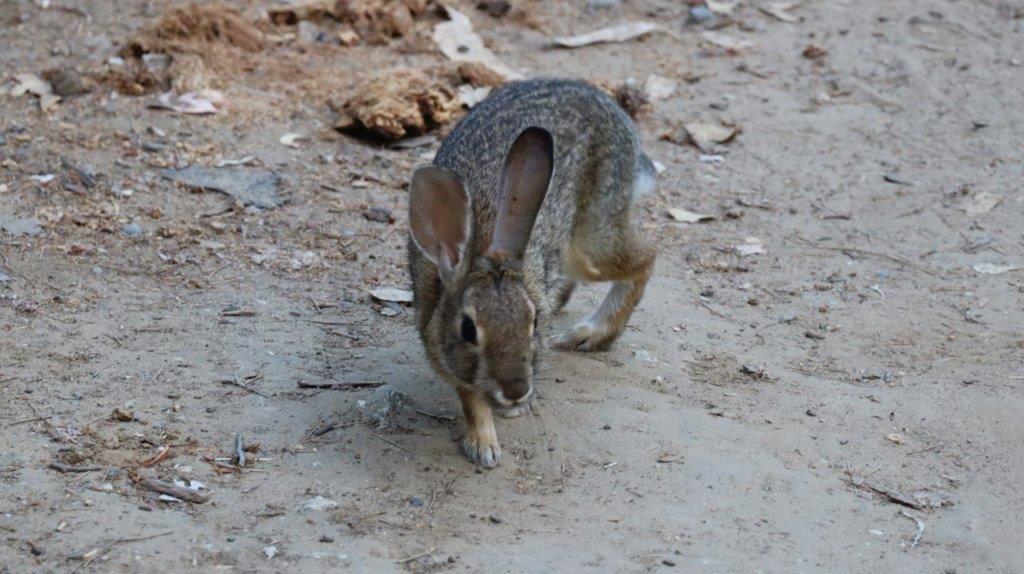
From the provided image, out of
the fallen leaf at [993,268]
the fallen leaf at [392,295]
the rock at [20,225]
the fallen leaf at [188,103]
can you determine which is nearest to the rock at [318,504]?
the fallen leaf at [392,295]

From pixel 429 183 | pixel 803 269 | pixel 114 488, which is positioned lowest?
pixel 803 269

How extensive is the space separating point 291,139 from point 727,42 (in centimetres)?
463

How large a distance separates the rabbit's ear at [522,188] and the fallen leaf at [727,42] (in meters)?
6.27

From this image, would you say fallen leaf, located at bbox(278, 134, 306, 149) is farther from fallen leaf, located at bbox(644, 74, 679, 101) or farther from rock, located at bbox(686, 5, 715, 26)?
rock, located at bbox(686, 5, 715, 26)

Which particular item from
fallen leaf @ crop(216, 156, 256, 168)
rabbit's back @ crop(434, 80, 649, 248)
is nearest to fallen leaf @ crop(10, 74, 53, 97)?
fallen leaf @ crop(216, 156, 256, 168)

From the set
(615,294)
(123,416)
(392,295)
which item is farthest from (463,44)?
(123,416)

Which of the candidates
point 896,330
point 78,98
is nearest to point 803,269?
point 896,330

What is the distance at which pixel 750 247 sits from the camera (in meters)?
8.53

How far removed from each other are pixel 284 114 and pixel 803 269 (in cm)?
420

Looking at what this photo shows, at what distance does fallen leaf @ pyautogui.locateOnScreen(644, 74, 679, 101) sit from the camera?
34.3 ft

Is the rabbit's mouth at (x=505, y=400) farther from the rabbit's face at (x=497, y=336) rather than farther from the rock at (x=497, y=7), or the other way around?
the rock at (x=497, y=7)

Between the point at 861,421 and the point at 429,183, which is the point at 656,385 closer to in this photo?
the point at 861,421

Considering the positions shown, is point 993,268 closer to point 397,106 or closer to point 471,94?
point 471,94

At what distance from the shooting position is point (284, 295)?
7320mm
